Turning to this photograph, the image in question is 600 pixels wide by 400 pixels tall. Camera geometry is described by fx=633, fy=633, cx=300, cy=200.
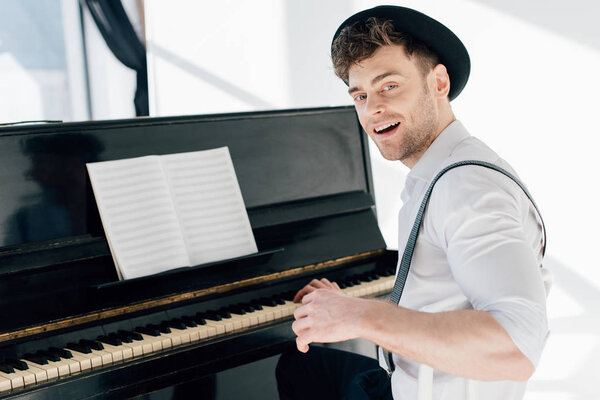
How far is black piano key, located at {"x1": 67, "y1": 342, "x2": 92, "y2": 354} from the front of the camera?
168 cm

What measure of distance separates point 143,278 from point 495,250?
117 cm

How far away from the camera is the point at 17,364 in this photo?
1631 millimetres

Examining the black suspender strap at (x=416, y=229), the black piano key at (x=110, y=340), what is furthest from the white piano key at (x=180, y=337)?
the black suspender strap at (x=416, y=229)

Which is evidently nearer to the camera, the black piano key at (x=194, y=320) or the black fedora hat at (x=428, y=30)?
the black fedora hat at (x=428, y=30)

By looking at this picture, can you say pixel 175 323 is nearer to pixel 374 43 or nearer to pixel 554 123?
pixel 374 43

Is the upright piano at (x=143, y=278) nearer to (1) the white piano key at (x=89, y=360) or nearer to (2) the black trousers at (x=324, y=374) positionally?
(1) the white piano key at (x=89, y=360)

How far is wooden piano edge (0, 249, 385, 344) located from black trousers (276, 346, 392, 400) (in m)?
0.34

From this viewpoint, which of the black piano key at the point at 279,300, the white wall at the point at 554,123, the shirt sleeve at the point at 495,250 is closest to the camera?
the shirt sleeve at the point at 495,250

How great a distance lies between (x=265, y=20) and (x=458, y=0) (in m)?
1.62

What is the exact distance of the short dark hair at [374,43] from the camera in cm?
136

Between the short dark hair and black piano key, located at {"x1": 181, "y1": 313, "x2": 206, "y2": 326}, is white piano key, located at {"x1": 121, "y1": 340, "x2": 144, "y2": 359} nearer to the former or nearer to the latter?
black piano key, located at {"x1": 181, "y1": 313, "x2": 206, "y2": 326}

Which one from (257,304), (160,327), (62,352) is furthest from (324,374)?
(62,352)

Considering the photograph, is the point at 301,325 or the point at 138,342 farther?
the point at 138,342

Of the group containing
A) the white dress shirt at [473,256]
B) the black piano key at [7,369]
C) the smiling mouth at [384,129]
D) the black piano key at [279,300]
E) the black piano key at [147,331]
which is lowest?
the black piano key at [7,369]
